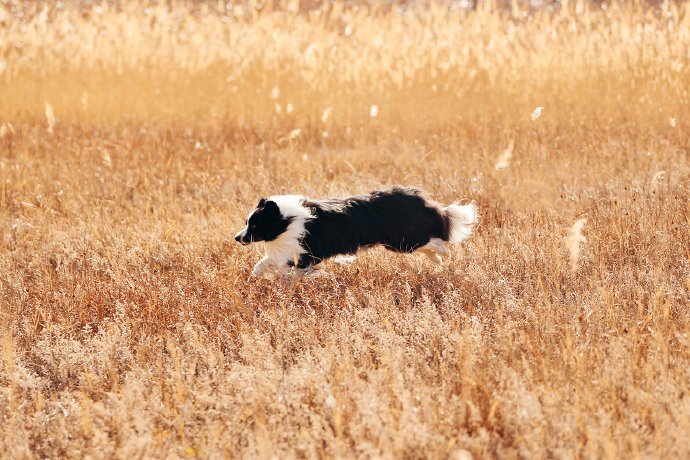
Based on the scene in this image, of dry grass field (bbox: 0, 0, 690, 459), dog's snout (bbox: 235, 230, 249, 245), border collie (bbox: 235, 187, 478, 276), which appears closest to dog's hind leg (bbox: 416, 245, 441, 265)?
border collie (bbox: 235, 187, 478, 276)

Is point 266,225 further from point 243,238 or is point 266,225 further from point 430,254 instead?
point 430,254

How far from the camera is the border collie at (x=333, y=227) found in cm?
481

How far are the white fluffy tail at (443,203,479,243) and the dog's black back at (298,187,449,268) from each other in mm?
80

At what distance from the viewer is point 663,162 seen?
667cm

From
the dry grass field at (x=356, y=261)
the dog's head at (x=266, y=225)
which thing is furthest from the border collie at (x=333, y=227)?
the dry grass field at (x=356, y=261)

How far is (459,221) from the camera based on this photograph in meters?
5.39

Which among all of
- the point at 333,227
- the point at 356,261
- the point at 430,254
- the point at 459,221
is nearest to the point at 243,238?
the point at 333,227

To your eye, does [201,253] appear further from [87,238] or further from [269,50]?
[269,50]

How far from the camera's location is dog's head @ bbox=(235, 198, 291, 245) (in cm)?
481

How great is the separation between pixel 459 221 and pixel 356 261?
33.4 inches

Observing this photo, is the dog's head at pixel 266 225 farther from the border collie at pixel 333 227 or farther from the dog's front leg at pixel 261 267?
the dog's front leg at pixel 261 267

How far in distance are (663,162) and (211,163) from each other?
4.03m

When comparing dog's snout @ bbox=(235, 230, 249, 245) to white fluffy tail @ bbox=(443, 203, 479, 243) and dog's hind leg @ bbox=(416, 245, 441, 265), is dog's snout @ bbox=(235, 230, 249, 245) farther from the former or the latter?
white fluffy tail @ bbox=(443, 203, 479, 243)

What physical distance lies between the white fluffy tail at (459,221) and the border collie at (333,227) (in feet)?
0.62
